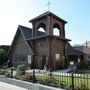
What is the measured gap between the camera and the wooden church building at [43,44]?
2377 centimetres

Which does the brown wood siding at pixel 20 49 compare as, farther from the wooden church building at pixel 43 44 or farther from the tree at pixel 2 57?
the tree at pixel 2 57

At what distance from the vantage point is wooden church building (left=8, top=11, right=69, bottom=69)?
23.8 metres

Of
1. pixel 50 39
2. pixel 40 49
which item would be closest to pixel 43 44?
pixel 40 49

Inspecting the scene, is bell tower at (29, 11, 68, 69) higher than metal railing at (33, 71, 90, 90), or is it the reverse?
bell tower at (29, 11, 68, 69)

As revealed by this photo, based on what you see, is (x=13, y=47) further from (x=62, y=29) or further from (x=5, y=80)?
(x=5, y=80)

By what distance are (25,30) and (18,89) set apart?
18733 mm

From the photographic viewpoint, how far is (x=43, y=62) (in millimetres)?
25578

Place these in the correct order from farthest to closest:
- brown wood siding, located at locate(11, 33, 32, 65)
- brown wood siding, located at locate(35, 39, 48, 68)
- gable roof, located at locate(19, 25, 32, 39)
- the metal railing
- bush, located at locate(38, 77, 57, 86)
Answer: gable roof, located at locate(19, 25, 32, 39) < brown wood siding, located at locate(11, 33, 32, 65) < brown wood siding, located at locate(35, 39, 48, 68) < bush, located at locate(38, 77, 57, 86) < the metal railing

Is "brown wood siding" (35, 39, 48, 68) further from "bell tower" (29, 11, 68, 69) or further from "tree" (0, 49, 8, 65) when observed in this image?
"tree" (0, 49, 8, 65)

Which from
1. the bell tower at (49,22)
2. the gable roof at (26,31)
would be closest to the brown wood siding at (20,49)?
the gable roof at (26,31)

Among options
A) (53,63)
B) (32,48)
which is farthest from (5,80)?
(32,48)

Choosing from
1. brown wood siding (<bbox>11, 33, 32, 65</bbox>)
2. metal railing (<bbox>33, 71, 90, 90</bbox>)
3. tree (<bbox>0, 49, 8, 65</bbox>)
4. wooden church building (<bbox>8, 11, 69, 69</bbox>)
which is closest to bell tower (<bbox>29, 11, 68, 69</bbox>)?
wooden church building (<bbox>8, 11, 69, 69</bbox>)

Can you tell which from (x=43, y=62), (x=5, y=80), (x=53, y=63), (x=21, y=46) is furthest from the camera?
(x=21, y=46)

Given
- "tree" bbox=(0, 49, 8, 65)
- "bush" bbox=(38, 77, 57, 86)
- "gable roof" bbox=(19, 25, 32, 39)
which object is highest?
"gable roof" bbox=(19, 25, 32, 39)
